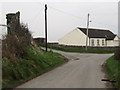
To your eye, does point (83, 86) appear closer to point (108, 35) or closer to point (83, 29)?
point (83, 29)

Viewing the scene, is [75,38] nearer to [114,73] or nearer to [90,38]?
[90,38]

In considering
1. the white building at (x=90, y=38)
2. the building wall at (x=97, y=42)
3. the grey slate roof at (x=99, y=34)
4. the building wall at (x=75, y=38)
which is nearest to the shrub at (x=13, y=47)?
the building wall at (x=75, y=38)

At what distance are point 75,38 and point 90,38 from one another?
12.8ft

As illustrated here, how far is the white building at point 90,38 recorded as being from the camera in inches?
2640

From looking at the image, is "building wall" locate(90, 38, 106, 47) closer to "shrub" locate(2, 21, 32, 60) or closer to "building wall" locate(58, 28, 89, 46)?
"building wall" locate(58, 28, 89, 46)

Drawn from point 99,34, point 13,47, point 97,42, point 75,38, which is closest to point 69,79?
point 13,47

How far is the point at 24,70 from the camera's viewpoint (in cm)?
1905

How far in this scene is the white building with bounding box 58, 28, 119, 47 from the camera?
A: 67062 mm

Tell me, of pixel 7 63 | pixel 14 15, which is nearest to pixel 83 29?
pixel 14 15

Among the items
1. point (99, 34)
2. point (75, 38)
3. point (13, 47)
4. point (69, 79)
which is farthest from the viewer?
point (99, 34)

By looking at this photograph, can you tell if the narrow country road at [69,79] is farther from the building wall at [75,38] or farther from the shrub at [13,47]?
the building wall at [75,38]

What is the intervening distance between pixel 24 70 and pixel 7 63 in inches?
57.7

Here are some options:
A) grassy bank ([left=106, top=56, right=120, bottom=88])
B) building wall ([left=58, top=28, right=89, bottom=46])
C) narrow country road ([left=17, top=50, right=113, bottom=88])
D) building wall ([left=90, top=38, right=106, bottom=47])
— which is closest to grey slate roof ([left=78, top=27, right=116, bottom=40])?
building wall ([left=90, top=38, right=106, bottom=47])

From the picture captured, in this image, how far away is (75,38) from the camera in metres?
68.7
